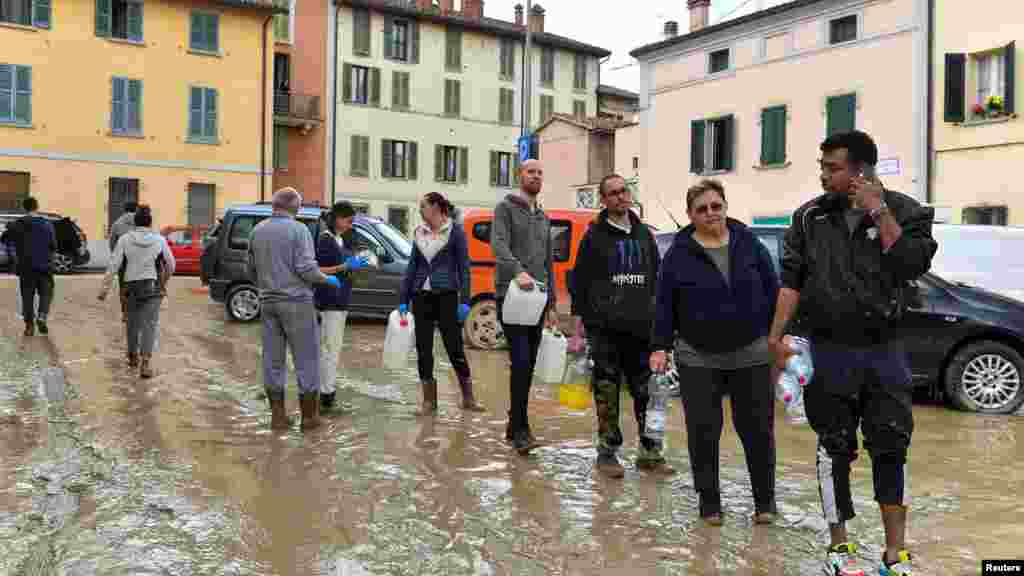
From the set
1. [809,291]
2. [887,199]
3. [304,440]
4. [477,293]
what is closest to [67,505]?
[304,440]

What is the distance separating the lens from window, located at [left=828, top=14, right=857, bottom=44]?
24.0 m

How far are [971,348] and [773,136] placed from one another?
17.8 metres

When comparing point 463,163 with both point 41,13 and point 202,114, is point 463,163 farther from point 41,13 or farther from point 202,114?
point 41,13

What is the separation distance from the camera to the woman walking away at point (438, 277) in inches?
305

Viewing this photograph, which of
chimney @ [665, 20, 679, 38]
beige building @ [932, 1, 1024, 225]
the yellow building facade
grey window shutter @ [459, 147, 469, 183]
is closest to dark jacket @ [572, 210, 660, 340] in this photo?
beige building @ [932, 1, 1024, 225]

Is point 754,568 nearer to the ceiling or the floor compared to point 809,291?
nearer to the floor

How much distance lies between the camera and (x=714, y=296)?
16.4 feet

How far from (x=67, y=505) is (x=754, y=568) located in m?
3.38

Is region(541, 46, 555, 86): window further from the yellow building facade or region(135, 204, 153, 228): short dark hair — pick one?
region(135, 204, 153, 228): short dark hair

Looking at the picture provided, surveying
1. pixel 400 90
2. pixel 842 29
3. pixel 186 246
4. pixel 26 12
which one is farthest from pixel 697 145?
pixel 26 12

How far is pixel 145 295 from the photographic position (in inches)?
399

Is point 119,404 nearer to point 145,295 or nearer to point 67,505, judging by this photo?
point 145,295

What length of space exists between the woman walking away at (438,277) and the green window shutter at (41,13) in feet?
105

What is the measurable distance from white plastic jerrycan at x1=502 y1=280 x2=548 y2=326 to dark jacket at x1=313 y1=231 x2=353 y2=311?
1.97m
